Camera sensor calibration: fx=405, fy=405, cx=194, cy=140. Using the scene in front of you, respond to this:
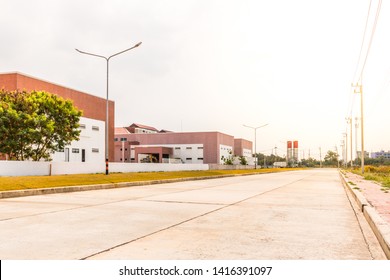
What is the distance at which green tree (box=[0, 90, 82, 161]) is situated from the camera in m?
32.2

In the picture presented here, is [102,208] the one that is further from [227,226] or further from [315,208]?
[315,208]

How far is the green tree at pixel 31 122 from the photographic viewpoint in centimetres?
3219

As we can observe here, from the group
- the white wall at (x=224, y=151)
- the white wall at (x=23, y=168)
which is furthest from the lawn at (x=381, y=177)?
the white wall at (x=224, y=151)

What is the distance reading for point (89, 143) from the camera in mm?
56281

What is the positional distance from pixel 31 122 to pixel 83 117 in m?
22.7

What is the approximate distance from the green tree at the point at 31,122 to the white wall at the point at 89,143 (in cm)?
1369

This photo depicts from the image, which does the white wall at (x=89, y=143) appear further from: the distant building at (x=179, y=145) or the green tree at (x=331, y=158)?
the green tree at (x=331, y=158)

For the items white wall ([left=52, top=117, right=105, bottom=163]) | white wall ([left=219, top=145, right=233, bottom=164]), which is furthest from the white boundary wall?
white wall ([left=219, top=145, right=233, bottom=164])

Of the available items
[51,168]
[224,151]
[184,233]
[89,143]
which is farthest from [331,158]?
[184,233]

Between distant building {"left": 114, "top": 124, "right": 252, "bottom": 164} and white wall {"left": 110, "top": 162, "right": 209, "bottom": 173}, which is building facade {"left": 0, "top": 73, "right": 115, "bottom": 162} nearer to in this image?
white wall {"left": 110, "top": 162, "right": 209, "bottom": 173}

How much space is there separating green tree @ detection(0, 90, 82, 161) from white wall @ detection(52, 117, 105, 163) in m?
13.7

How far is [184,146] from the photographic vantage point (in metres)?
103
